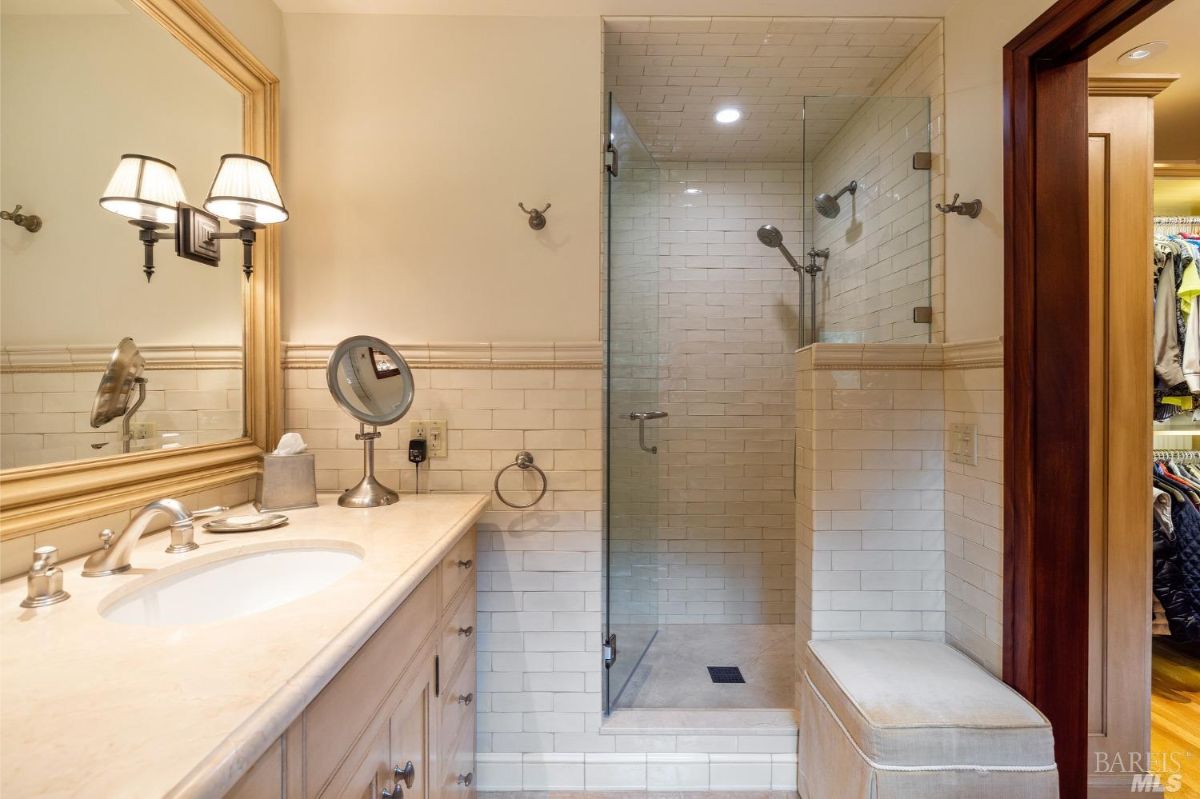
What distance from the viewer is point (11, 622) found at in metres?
0.75

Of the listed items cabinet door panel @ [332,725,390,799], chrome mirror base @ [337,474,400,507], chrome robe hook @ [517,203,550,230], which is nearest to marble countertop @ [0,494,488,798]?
cabinet door panel @ [332,725,390,799]

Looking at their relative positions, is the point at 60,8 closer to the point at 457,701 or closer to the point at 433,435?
the point at 433,435

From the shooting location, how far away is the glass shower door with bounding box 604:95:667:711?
1830 millimetres

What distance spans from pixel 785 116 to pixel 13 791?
2.80 meters

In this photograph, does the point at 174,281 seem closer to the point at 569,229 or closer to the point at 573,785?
the point at 569,229

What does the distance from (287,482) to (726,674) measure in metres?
1.85

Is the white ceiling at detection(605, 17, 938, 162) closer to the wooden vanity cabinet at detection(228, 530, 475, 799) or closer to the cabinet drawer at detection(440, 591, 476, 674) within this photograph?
the wooden vanity cabinet at detection(228, 530, 475, 799)

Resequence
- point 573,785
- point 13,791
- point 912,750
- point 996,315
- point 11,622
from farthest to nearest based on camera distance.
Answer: point 573,785, point 996,315, point 912,750, point 11,622, point 13,791

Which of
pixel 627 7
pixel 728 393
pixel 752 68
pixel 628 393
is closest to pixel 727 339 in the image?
pixel 728 393

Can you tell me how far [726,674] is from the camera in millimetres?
2193

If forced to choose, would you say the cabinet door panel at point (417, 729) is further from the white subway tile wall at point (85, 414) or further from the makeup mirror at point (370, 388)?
the white subway tile wall at point (85, 414)

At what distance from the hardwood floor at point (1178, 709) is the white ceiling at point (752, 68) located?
8.27 feet

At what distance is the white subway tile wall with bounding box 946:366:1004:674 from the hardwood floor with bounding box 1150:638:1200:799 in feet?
3.04

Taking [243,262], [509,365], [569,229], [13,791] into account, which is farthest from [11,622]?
[569,229]
